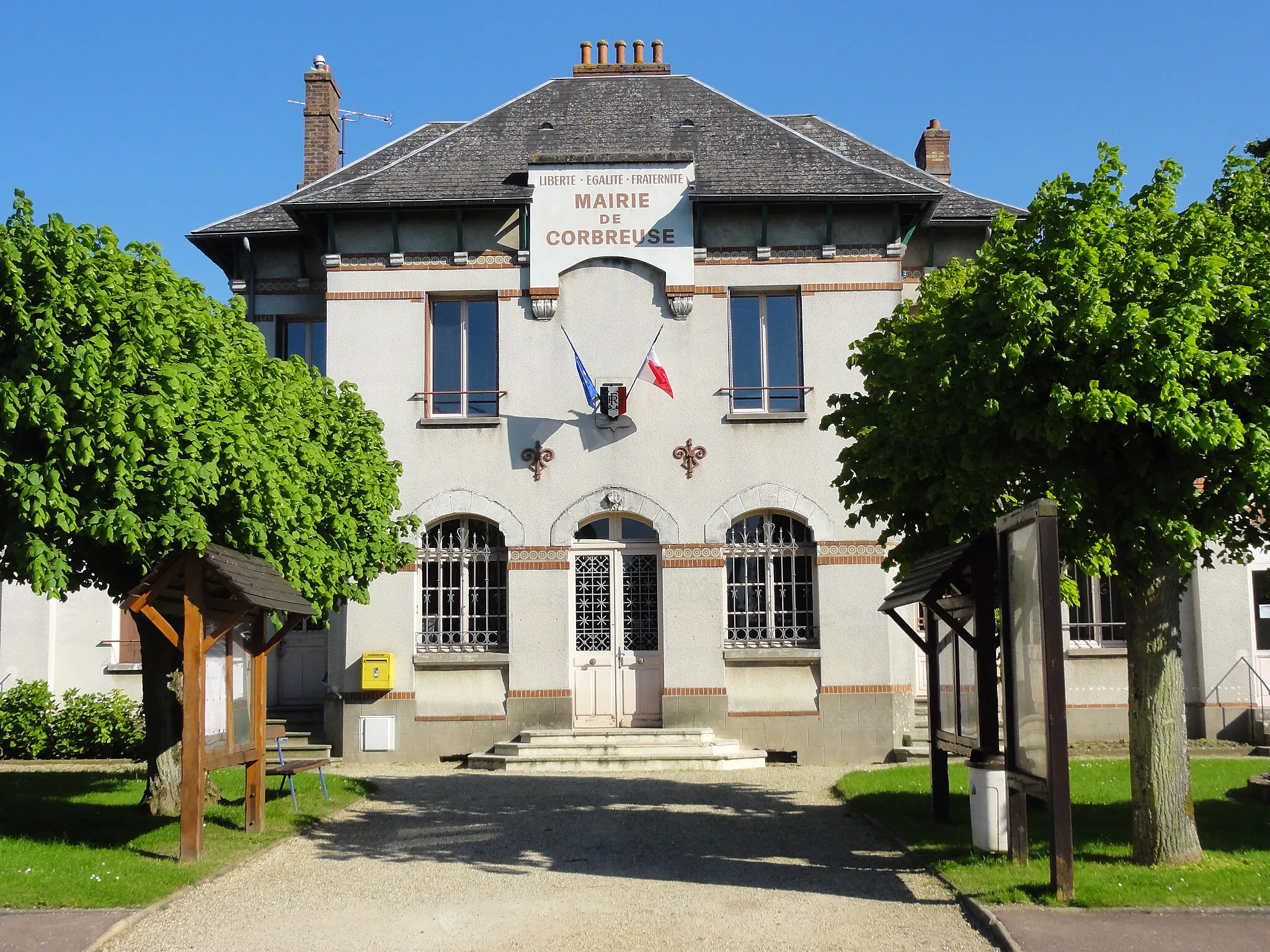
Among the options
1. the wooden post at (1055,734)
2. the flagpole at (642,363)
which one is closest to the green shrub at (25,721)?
the flagpole at (642,363)

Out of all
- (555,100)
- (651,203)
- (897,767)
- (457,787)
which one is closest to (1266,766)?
(897,767)

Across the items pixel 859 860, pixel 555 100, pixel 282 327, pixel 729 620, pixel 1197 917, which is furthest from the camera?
pixel 555 100

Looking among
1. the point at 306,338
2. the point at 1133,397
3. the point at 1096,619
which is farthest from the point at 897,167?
the point at 1133,397

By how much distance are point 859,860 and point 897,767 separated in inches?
233

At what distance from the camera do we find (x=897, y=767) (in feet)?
49.0

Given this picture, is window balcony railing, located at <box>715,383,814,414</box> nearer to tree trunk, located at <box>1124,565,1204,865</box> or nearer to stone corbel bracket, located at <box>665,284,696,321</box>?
stone corbel bracket, located at <box>665,284,696,321</box>

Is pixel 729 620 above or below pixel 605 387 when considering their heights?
below

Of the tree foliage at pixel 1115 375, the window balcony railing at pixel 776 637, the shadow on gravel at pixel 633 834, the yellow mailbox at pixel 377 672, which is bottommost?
the shadow on gravel at pixel 633 834

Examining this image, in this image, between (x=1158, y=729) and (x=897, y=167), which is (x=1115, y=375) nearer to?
(x=1158, y=729)

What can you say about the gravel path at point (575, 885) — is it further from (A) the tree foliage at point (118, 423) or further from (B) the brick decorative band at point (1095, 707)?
(B) the brick decorative band at point (1095, 707)

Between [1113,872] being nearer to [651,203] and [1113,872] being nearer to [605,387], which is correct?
[605,387]

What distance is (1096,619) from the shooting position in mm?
17188

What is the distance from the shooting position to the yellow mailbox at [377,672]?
16031mm

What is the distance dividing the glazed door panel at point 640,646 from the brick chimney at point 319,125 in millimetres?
8286
